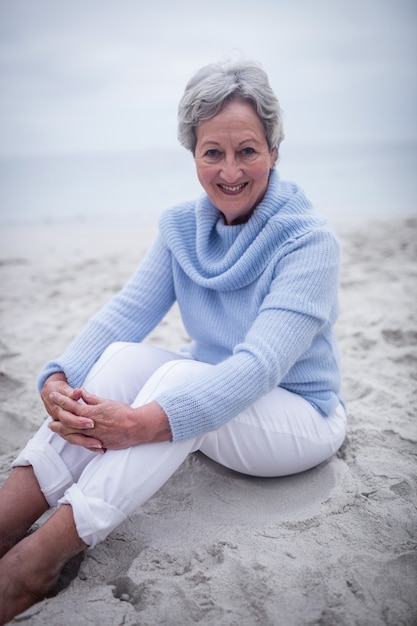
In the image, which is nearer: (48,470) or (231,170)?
(48,470)

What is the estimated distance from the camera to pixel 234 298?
1827 millimetres

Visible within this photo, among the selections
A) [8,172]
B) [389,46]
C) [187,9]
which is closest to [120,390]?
[8,172]

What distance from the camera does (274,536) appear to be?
1.57 m

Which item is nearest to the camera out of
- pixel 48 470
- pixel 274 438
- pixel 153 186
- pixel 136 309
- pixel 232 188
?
pixel 48 470

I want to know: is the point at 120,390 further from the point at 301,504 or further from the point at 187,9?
the point at 187,9

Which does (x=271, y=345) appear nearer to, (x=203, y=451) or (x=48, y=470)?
(x=203, y=451)

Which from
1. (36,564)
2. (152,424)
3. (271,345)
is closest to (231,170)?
(271,345)

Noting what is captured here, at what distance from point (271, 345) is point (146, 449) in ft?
1.61

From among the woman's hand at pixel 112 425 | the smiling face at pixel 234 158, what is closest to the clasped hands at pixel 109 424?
the woman's hand at pixel 112 425

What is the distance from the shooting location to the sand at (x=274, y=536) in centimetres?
129

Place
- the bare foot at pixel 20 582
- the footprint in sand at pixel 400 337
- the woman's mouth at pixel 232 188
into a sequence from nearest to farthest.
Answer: the bare foot at pixel 20 582, the woman's mouth at pixel 232 188, the footprint in sand at pixel 400 337

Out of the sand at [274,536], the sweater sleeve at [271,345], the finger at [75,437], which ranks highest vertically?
the sweater sleeve at [271,345]

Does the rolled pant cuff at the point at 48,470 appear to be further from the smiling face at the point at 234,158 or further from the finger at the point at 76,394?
the smiling face at the point at 234,158

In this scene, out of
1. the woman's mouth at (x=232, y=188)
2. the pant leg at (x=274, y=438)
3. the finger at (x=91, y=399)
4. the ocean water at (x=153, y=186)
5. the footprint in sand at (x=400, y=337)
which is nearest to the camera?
the finger at (x=91, y=399)
